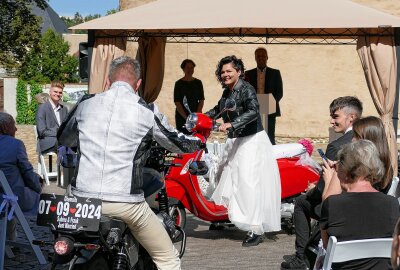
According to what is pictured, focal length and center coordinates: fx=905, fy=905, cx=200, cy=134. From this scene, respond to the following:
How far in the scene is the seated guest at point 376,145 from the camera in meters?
6.20

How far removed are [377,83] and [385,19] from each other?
0.83 meters

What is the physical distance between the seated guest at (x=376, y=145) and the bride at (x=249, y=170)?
2695 millimetres

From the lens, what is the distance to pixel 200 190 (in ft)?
31.3

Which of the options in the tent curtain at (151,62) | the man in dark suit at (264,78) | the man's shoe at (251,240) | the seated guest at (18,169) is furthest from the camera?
the tent curtain at (151,62)

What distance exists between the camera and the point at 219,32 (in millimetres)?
13609

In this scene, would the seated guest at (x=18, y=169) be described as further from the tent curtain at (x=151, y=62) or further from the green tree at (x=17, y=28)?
the green tree at (x=17, y=28)

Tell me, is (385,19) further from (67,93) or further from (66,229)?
(67,93)

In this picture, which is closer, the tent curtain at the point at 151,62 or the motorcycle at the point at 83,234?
the motorcycle at the point at 83,234

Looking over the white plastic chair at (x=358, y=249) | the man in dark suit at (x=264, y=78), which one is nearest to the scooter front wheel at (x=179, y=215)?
the white plastic chair at (x=358, y=249)

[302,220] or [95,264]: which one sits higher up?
[95,264]

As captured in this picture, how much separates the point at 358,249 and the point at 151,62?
977cm

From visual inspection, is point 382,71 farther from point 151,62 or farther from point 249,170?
point 151,62

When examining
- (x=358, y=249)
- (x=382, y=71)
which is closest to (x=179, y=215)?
(x=382, y=71)

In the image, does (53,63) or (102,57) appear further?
(53,63)
